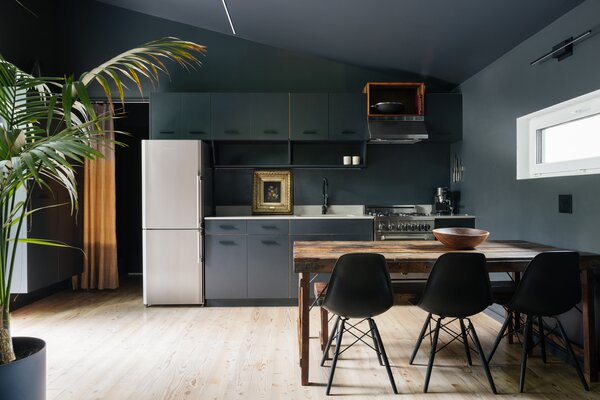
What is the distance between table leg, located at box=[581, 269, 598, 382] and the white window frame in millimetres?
749

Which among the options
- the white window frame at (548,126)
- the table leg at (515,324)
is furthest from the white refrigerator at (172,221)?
the white window frame at (548,126)

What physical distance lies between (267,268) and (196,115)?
1.84 metres

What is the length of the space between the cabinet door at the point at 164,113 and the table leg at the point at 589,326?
12.7 feet

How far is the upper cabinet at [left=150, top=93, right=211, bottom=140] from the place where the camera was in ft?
14.1

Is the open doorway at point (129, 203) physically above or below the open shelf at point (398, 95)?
below

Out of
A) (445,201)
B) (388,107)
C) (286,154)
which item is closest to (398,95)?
(388,107)

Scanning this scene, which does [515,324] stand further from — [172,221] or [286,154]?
[172,221]

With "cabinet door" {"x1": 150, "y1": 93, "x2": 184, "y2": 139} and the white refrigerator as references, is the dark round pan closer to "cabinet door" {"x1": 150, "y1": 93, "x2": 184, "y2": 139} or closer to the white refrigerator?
the white refrigerator

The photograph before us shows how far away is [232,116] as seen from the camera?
4344mm

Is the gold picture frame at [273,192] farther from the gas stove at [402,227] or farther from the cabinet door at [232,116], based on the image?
the gas stove at [402,227]

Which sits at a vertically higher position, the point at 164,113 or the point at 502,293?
the point at 164,113

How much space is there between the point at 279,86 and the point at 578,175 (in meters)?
3.22

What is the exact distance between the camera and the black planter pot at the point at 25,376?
5.10 ft

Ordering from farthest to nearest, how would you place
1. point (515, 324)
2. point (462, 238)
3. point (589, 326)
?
point (515, 324) → point (462, 238) → point (589, 326)
